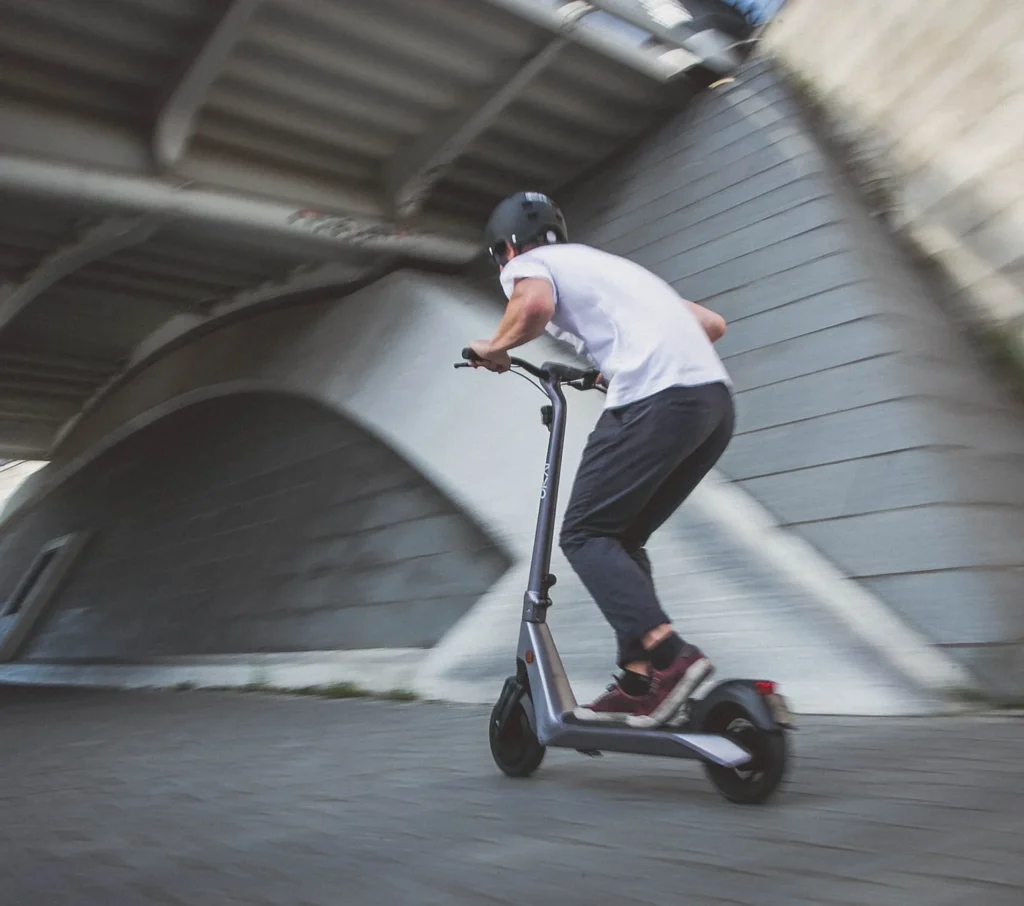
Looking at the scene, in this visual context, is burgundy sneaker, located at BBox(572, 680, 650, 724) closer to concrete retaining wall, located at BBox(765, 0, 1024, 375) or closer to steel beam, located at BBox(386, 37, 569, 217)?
concrete retaining wall, located at BBox(765, 0, 1024, 375)

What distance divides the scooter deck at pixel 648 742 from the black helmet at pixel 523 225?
152 centimetres

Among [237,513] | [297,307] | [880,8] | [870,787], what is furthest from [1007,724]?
[297,307]

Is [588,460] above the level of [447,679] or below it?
above

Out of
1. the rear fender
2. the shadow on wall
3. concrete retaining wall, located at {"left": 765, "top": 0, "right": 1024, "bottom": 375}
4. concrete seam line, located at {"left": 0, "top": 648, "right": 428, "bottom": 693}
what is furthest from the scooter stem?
concrete retaining wall, located at {"left": 765, "top": 0, "right": 1024, "bottom": 375}

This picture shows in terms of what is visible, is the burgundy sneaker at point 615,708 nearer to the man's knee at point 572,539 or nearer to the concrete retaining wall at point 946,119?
the man's knee at point 572,539

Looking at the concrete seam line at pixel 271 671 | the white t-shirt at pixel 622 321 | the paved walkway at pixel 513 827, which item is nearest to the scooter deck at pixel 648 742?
the paved walkway at pixel 513 827

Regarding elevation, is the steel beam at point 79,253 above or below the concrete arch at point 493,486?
above

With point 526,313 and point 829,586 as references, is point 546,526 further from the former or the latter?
point 829,586

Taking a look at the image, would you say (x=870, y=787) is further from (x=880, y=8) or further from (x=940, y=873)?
(x=880, y=8)

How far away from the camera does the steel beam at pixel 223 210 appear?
6.89 meters

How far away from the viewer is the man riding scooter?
267 cm

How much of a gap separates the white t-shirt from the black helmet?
0.37 ft

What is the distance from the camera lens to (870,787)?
257cm

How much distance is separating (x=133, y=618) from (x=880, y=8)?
29.8 feet
